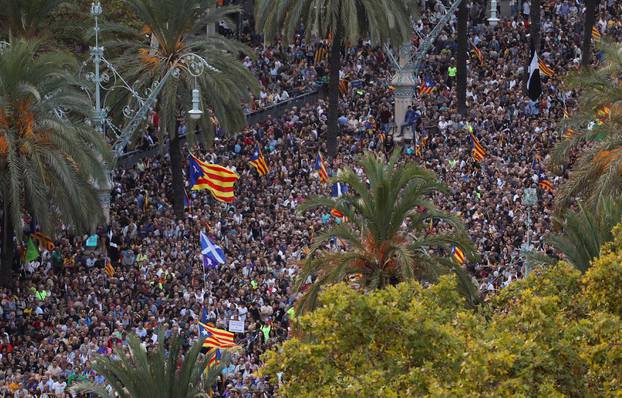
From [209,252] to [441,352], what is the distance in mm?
20714

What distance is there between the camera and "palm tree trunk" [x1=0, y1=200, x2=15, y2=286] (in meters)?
52.4

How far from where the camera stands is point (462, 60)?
214ft

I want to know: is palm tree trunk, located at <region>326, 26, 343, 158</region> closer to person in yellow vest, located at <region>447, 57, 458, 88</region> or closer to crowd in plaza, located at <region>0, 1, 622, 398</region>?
crowd in plaza, located at <region>0, 1, 622, 398</region>

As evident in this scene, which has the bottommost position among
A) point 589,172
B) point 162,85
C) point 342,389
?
point 342,389

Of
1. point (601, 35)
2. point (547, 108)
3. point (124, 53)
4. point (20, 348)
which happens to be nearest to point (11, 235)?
point (20, 348)

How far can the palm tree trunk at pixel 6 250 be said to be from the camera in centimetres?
5241

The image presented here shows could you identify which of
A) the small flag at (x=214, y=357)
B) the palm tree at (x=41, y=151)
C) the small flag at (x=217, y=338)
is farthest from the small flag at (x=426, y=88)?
the small flag at (x=214, y=357)

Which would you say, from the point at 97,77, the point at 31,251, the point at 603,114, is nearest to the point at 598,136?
the point at 603,114

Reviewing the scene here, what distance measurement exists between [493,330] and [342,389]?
108 inches

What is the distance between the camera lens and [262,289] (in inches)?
2009

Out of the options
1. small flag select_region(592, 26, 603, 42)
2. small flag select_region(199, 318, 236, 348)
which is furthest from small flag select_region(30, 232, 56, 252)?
small flag select_region(592, 26, 603, 42)

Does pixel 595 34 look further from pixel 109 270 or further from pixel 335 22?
pixel 109 270


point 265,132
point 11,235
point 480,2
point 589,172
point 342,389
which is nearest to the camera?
point 342,389

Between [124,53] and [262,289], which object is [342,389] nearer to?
[262,289]
